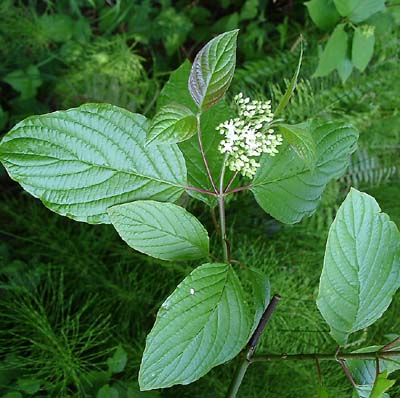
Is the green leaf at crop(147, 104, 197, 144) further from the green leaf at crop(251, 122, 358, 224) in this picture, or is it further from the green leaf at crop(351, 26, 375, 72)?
the green leaf at crop(351, 26, 375, 72)

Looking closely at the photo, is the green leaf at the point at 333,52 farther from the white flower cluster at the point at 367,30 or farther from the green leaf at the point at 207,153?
the green leaf at the point at 207,153

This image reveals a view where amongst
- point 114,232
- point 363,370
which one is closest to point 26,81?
point 114,232

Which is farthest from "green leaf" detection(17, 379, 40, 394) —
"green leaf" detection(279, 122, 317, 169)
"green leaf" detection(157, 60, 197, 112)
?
"green leaf" detection(279, 122, 317, 169)

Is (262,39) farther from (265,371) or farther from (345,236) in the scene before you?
(345,236)

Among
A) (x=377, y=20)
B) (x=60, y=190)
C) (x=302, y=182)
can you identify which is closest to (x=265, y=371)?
(x=302, y=182)

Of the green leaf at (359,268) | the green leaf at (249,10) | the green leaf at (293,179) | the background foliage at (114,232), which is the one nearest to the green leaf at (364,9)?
the background foliage at (114,232)
